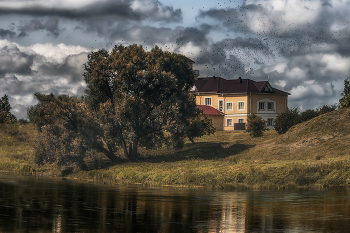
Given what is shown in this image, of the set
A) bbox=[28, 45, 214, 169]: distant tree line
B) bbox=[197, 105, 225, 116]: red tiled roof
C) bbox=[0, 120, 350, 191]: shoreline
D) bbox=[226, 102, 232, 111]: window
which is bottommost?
bbox=[0, 120, 350, 191]: shoreline

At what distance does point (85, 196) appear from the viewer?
3206 cm

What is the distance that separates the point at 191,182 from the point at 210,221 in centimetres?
1900

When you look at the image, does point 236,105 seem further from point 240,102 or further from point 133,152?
point 133,152

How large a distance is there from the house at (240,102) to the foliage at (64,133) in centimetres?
4249

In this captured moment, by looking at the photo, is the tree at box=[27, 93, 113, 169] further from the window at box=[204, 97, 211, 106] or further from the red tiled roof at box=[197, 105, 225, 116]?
the window at box=[204, 97, 211, 106]

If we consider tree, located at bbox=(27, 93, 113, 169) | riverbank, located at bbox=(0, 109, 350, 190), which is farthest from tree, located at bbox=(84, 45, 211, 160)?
riverbank, located at bbox=(0, 109, 350, 190)

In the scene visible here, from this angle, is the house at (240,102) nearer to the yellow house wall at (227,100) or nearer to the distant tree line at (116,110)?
the yellow house wall at (227,100)

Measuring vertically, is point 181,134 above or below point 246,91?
below

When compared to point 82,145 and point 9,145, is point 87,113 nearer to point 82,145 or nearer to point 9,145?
point 82,145

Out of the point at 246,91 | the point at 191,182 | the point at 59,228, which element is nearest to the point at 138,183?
the point at 191,182

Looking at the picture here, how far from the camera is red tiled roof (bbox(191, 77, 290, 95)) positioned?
97062 mm

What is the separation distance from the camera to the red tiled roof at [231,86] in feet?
318

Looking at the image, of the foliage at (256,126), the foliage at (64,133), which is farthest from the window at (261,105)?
the foliage at (64,133)

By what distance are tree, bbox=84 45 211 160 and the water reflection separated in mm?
19100
